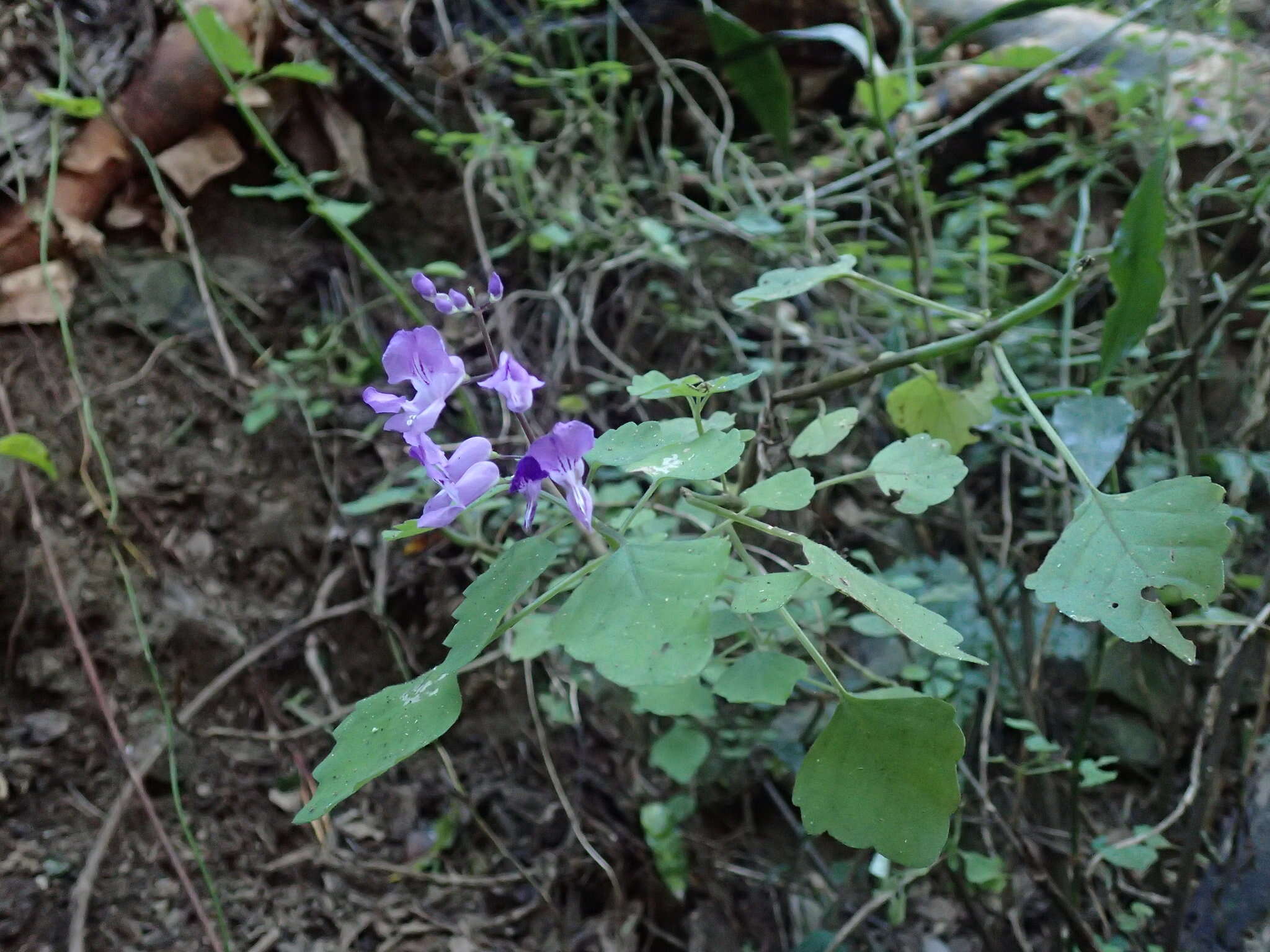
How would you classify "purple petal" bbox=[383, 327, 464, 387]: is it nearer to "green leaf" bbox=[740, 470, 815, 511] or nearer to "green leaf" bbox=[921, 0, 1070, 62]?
"green leaf" bbox=[740, 470, 815, 511]

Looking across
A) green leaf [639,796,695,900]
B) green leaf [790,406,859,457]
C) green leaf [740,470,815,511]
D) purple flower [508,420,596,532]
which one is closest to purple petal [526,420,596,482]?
purple flower [508,420,596,532]

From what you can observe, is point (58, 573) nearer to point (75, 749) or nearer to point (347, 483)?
point (75, 749)

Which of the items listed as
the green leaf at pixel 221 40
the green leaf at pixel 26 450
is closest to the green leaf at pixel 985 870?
the green leaf at pixel 26 450

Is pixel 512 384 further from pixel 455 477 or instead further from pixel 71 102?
pixel 71 102

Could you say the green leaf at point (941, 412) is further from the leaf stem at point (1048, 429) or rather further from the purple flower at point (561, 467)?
the purple flower at point (561, 467)

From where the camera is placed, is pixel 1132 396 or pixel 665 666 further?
pixel 1132 396

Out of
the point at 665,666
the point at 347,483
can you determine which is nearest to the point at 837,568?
the point at 665,666

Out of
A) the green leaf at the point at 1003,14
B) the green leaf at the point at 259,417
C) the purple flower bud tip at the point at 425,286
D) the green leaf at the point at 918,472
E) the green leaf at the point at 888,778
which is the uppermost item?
the green leaf at the point at 1003,14
